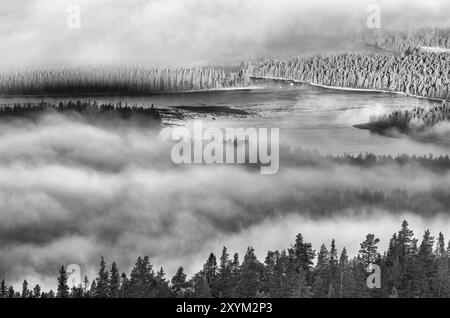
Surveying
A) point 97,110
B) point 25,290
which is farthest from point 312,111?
point 25,290

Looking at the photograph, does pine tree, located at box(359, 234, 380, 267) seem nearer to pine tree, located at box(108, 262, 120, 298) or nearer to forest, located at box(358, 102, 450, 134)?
forest, located at box(358, 102, 450, 134)

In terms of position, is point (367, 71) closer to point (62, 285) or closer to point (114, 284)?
point (114, 284)

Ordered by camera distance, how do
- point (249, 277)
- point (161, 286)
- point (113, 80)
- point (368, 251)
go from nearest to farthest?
point (161, 286), point (249, 277), point (368, 251), point (113, 80)

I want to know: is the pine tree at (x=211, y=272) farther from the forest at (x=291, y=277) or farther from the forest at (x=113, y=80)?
the forest at (x=113, y=80)

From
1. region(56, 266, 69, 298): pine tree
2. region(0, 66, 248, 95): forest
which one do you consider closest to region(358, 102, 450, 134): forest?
region(0, 66, 248, 95): forest
